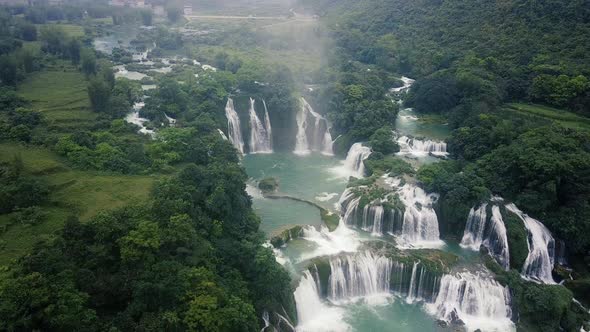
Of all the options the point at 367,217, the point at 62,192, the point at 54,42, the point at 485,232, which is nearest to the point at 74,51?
the point at 54,42

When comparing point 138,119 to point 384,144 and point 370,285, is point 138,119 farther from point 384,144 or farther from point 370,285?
point 370,285

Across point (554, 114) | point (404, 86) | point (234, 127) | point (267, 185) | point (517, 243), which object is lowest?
point (517, 243)

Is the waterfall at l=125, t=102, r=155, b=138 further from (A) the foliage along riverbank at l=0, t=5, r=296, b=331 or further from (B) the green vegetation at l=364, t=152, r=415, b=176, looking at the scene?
(B) the green vegetation at l=364, t=152, r=415, b=176

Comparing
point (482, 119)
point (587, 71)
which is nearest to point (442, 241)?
point (482, 119)

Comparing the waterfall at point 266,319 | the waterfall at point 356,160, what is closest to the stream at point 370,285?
the waterfall at point 266,319

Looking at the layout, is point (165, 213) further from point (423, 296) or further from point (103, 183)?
point (423, 296)

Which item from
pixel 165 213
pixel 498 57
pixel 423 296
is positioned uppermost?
pixel 498 57
